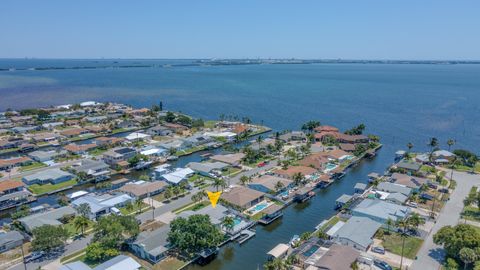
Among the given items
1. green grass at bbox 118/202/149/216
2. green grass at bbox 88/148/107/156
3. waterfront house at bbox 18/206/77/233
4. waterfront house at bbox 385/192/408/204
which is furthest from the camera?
green grass at bbox 88/148/107/156

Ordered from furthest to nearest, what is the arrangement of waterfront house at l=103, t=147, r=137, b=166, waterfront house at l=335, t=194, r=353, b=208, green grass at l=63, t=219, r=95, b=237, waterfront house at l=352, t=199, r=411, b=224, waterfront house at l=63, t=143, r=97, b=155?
1. waterfront house at l=63, t=143, r=97, b=155
2. waterfront house at l=103, t=147, r=137, b=166
3. waterfront house at l=335, t=194, r=353, b=208
4. waterfront house at l=352, t=199, r=411, b=224
5. green grass at l=63, t=219, r=95, b=237

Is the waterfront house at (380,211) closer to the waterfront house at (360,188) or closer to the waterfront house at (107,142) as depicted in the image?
the waterfront house at (360,188)

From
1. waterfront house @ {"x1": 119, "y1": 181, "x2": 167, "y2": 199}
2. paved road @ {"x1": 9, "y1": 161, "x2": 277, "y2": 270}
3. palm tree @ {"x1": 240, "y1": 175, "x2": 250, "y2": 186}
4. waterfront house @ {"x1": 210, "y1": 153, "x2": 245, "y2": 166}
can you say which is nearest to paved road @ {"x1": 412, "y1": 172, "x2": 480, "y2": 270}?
palm tree @ {"x1": 240, "y1": 175, "x2": 250, "y2": 186}

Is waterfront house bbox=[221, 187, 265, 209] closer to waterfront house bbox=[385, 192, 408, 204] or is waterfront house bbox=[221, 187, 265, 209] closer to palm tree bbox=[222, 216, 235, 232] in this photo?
palm tree bbox=[222, 216, 235, 232]

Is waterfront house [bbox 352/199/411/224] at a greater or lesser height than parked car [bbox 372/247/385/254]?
greater

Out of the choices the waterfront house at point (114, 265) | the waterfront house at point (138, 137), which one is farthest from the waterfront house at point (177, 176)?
the waterfront house at point (138, 137)
